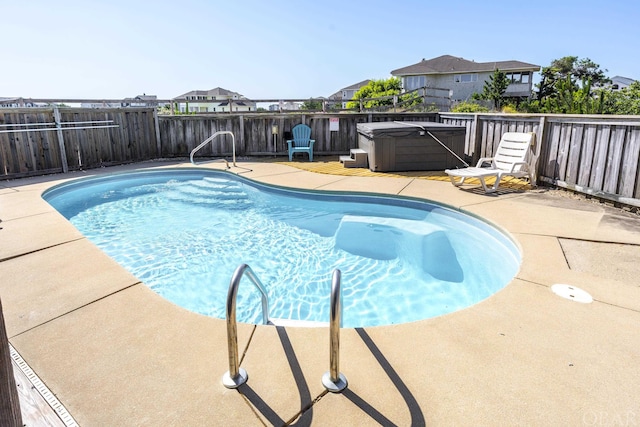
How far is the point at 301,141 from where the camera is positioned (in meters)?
9.71

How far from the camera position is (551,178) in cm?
581

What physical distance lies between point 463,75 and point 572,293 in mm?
33482

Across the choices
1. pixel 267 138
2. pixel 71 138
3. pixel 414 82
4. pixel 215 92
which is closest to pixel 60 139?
pixel 71 138

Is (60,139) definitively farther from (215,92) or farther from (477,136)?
(215,92)

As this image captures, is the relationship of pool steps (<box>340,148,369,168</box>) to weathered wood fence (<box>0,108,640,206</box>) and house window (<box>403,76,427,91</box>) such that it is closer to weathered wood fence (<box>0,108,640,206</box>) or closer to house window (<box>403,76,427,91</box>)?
weathered wood fence (<box>0,108,640,206</box>)

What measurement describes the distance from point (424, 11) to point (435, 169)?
998cm

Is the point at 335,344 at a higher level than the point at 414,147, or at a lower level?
lower

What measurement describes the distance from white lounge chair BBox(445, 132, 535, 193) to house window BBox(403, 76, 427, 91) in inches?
1132

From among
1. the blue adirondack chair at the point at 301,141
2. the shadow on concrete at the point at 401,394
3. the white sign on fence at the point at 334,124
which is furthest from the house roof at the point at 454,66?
the shadow on concrete at the point at 401,394

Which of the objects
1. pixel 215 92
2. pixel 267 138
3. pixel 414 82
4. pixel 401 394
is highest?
pixel 215 92

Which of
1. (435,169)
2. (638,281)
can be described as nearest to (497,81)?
(435,169)

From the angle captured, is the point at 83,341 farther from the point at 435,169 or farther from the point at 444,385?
the point at 435,169

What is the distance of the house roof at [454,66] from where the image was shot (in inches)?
1192

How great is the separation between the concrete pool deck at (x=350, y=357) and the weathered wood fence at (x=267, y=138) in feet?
7.88
